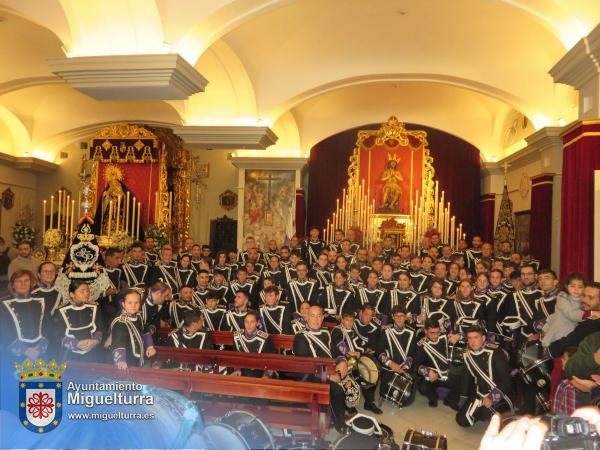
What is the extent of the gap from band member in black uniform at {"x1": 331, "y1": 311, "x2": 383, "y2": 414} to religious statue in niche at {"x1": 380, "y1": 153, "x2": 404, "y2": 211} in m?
9.69

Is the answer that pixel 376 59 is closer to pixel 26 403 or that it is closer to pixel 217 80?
pixel 217 80

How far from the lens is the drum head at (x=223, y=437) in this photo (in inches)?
133

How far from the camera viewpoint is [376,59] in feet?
37.9

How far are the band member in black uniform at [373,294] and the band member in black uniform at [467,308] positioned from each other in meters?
1.31

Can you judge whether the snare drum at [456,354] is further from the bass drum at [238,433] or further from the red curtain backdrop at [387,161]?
the red curtain backdrop at [387,161]

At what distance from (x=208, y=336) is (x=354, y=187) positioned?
11.0 meters

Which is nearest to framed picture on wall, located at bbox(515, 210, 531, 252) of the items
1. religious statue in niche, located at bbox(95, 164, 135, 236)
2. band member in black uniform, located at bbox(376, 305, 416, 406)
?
band member in black uniform, located at bbox(376, 305, 416, 406)

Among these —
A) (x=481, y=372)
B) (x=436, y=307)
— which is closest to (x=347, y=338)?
(x=481, y=372)

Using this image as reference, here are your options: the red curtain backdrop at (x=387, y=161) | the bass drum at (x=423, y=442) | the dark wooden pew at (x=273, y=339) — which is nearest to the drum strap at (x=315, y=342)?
the dark wooden pew at (x=273, y=339)

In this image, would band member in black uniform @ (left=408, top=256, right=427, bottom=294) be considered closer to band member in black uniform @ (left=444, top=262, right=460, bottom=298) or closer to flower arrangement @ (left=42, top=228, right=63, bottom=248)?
band member in black uniform @ (left=444, top=262, right=460, bottom=298)

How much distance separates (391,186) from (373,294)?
8.30m

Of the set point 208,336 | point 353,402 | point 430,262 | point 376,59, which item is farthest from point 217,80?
point 353,402

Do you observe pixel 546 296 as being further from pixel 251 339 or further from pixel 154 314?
pixel 154 314

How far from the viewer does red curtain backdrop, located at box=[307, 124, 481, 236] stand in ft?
57.4
